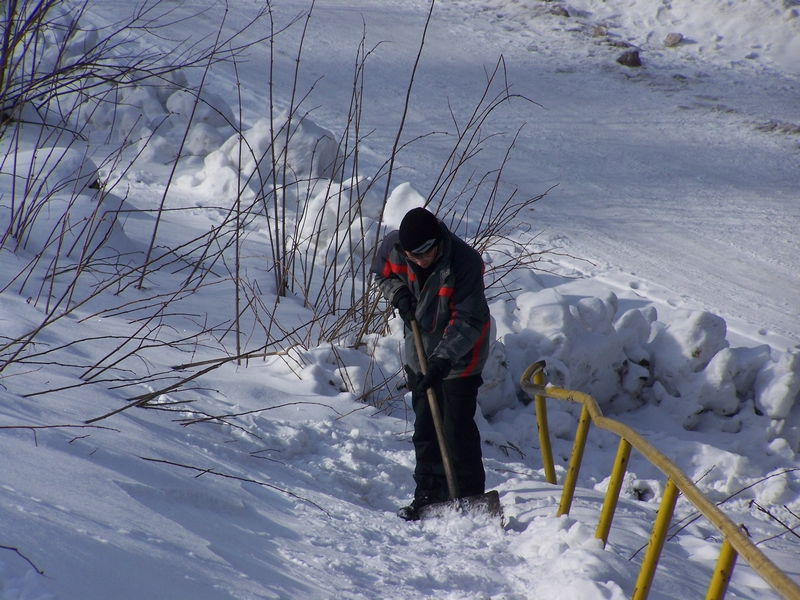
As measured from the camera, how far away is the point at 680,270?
269 inches

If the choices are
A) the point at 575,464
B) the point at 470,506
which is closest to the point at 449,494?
the point at 470,506

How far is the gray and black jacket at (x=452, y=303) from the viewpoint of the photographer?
3.26m

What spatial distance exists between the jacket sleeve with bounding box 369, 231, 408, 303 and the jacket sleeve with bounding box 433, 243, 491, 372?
0.32 meters

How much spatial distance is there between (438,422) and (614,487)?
35.2 inches

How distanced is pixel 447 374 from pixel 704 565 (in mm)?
1415

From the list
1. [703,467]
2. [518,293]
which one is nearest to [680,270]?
[518,293]

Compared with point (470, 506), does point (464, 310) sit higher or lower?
higher

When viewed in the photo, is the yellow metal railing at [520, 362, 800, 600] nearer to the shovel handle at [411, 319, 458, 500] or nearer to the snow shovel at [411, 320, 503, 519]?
the snow shovel at [411, 320, 503, 519]

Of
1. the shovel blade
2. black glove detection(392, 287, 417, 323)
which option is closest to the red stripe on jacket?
black glove detection(392, 287, 417, 323)

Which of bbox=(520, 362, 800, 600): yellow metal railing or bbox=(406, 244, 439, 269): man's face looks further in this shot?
bbox=(406, 244, 439, 269): man's face

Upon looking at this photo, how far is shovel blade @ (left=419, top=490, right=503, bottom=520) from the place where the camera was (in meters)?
3.26

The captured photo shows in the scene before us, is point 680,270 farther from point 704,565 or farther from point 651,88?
point 651,88

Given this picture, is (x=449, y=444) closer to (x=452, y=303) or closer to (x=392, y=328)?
(x=452, y=303)

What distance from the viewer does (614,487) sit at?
277 cm
